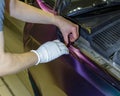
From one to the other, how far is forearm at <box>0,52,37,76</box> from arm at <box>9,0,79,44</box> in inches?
8.4

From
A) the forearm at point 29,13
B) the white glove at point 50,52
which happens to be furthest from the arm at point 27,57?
the forearm at point 29,13

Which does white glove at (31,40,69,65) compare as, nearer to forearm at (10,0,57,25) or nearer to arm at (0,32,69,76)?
arm at (0,32,69,76)

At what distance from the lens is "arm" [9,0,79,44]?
1.29 meters

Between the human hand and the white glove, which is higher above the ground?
the human hand

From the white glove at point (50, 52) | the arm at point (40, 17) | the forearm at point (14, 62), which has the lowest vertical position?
the white glove at point (50, 52)

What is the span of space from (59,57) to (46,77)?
0.24 meters

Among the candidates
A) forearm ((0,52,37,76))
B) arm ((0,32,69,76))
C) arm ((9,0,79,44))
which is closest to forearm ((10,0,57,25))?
arm ((9,0,79,44))

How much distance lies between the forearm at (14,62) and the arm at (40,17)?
21 centimetres

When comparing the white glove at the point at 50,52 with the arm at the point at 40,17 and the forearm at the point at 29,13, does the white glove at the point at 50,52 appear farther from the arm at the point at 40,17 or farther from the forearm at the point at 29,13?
the forearm at the point at 29,13

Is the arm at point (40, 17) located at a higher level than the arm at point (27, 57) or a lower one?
higher

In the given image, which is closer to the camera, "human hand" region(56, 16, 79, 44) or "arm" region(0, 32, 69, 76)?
"arm" region(0, 32, 69, 76)

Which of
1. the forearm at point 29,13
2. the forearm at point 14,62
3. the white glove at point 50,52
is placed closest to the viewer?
the forearm at point 14,62

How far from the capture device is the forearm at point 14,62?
1.08 meters

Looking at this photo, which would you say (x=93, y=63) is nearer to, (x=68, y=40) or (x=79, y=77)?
(x=79, y=77)
